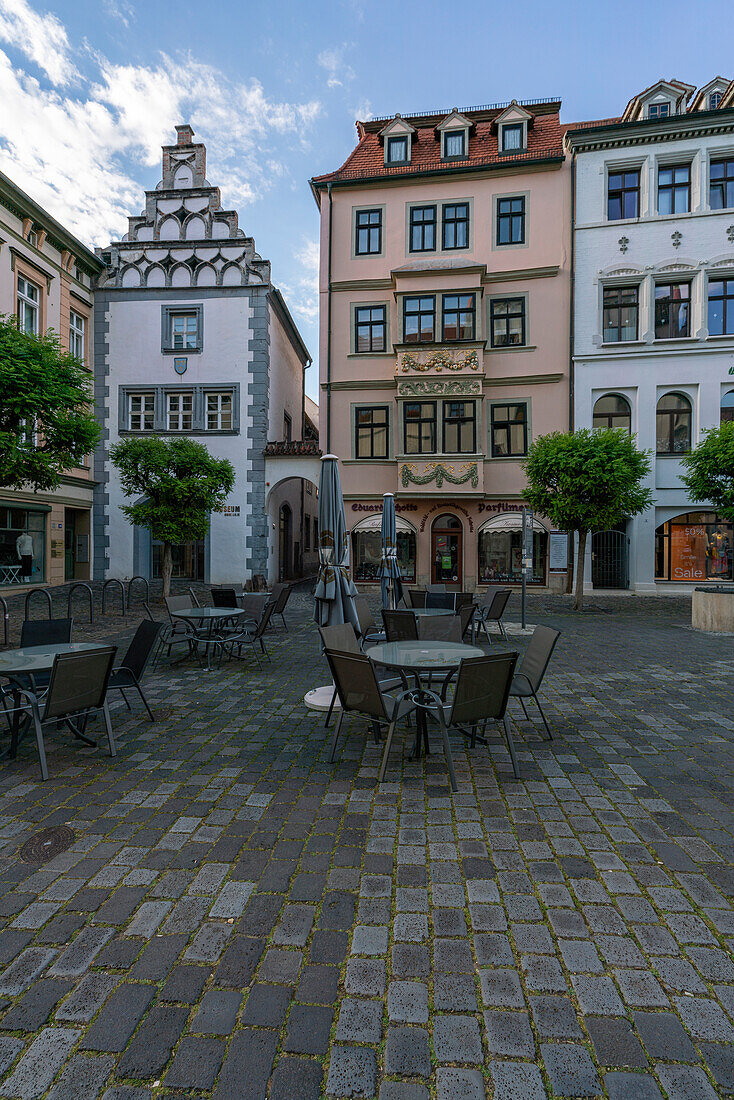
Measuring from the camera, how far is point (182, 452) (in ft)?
A: 53.8

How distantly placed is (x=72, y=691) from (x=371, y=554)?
58.6 ft

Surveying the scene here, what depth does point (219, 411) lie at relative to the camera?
2278 cm

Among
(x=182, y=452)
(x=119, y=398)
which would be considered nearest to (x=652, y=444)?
(x=182, y=452)

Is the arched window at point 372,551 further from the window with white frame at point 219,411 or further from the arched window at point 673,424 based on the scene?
the arched window at point 673,424

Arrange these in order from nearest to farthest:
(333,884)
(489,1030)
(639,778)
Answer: (489,1030), (333,884), (639,778)

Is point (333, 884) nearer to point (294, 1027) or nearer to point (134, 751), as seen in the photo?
point (294, 1027)

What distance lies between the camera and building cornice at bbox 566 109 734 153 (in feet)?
64.9

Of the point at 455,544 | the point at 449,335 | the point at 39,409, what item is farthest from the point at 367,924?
the point at 449,335

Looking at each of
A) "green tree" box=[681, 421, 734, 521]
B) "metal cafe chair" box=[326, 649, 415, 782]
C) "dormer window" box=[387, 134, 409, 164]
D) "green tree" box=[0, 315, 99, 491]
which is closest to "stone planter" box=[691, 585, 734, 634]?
"green tree" box=[681, 421, 734, 521]

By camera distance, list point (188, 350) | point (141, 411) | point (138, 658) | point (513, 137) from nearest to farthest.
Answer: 1. point (138, 658)
2. point (513, 137)
3. point (188, 350)
4. point (141, 411)

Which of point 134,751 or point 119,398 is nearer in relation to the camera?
point 134,751

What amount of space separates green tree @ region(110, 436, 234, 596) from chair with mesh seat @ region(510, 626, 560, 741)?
41.4ft

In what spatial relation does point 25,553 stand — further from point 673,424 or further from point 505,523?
point 673,424

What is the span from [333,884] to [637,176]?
2562 cm
